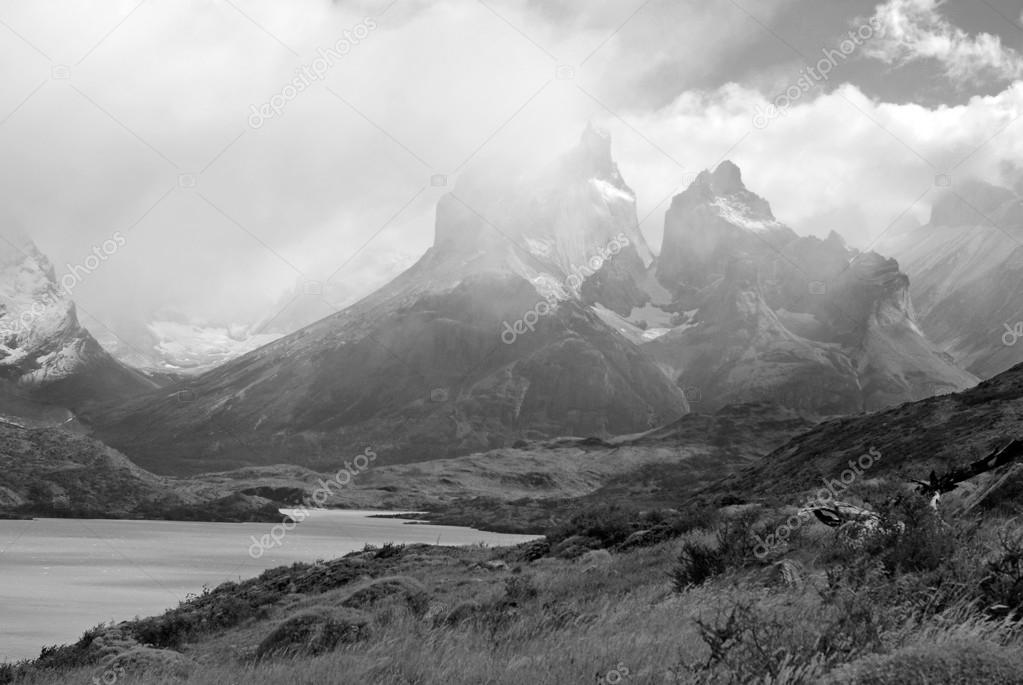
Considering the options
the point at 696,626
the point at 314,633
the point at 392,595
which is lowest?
the point at 392,595

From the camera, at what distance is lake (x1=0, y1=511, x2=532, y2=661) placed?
40188 mm

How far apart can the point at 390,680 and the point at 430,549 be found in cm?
3960

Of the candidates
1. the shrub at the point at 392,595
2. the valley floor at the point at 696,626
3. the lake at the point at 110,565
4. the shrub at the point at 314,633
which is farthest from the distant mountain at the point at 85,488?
the shrub at the point at 314,633

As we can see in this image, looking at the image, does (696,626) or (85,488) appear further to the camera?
(85,488)

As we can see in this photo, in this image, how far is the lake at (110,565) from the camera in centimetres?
4019

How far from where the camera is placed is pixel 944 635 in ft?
31.6

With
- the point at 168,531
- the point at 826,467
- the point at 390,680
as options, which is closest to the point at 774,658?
the point at 390,680

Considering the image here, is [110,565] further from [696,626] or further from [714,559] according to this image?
[696,626]

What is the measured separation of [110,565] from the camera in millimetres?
67875

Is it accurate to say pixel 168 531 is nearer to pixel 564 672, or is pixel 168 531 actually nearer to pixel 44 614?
pixel 44 614

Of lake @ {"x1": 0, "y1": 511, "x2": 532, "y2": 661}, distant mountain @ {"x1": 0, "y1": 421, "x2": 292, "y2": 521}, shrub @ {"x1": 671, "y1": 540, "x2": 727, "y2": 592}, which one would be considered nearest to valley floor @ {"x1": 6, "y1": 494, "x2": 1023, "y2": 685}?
shrub @ {"x1": 671, "y1": 540, "x2": 727, "y2": 592}

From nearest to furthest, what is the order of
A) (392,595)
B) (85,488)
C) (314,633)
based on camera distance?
(314,633) < (392,595) < (85,488)

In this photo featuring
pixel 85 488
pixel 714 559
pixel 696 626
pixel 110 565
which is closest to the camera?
pixel 696 626

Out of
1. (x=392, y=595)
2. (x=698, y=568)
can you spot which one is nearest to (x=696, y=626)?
(x=698, y=568)
